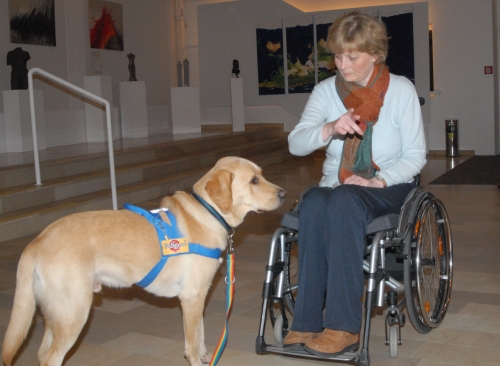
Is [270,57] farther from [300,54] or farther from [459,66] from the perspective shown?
[459,66]

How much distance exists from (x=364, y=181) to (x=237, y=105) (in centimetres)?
981

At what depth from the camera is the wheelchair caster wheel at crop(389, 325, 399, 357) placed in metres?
2.80

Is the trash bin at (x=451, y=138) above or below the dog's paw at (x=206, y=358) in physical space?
above

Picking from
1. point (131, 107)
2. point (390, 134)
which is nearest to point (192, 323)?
point (390, 134)

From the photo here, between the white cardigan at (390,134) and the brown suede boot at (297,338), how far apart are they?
805 millimetres

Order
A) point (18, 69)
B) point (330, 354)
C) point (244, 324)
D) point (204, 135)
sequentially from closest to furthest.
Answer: point (330, 354)
point (244, 324)
point (18, 69)
point (204, 135)

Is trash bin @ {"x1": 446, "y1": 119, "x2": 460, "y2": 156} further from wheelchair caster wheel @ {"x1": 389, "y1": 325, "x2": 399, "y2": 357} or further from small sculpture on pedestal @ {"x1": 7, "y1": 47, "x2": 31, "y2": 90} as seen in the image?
wheelchair caster wheel @ {"x1": 389, "y1": 325, "x2": 399, "y2": 357}

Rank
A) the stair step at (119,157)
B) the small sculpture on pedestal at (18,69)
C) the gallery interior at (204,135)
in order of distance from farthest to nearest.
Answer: the small sculpture on pedestal at (18,69), the stair step at (119,157), the gallery interior at (204,135)

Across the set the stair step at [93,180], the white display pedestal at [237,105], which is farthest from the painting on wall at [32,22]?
the stair step at [93,180]

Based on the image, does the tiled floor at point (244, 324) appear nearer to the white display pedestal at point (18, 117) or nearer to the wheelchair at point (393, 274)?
the wheelchair at point (393, 274)

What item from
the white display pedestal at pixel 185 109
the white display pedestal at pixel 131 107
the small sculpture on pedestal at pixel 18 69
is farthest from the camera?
the white display pedestal at pixel 185 109

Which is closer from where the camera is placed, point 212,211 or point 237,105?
point 212,211

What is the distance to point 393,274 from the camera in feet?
10.1

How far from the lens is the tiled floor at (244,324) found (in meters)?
2.90
